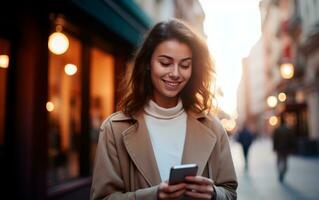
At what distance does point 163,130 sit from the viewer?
234cm

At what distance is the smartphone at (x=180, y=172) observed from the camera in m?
1.92

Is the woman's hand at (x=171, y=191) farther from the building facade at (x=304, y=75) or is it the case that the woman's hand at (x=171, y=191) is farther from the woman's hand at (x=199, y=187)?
the building facade at (x=304, y=75)

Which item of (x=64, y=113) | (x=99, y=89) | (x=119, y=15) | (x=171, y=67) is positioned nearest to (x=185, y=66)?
(x=171, y=67)

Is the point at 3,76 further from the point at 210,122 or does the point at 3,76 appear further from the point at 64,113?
the point at 210,122

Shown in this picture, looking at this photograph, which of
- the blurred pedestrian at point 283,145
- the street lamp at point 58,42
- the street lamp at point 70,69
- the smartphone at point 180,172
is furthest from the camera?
the blurred pedestrian at point 283,145

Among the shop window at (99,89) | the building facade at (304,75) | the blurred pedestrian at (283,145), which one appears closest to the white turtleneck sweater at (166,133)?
the shop window at (99,89)

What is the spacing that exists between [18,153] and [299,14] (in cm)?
2717

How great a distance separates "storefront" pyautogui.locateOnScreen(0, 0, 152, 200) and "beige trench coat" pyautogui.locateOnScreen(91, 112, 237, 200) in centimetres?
227

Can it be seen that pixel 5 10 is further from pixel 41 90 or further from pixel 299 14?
pixel 299 14

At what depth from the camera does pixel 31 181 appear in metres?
6.25

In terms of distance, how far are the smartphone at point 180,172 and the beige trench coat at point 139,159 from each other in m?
0.15

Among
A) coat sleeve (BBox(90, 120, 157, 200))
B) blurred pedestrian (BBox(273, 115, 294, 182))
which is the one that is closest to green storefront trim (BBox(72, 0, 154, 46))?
coat sleeve (BBox(90, 120, 157, 200))

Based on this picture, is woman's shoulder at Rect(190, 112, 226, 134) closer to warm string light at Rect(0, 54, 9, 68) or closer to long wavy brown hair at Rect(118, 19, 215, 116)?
long wavy brown hair at Rect(118, 19, 215, 116)

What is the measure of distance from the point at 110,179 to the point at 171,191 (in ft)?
1.17
